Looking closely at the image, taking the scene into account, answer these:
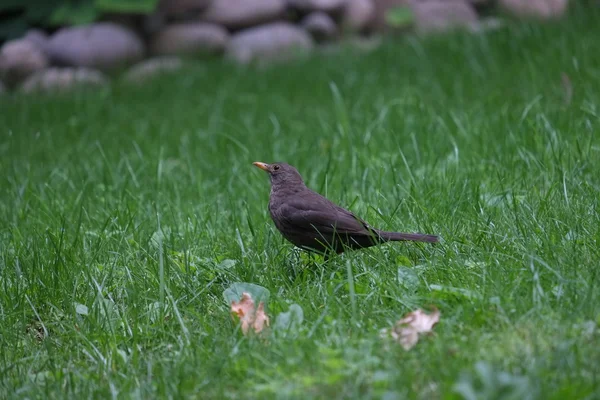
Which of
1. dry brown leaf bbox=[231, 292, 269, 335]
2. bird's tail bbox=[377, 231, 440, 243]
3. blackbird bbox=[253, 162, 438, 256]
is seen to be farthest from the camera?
blackbird bbox=[253, 162, 438, 256]

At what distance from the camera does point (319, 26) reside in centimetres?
877

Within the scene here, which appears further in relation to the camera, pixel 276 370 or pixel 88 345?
pixel 88 345

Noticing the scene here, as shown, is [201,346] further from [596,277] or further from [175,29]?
[175,29]

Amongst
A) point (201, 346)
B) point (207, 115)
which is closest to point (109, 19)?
point (207, 115)

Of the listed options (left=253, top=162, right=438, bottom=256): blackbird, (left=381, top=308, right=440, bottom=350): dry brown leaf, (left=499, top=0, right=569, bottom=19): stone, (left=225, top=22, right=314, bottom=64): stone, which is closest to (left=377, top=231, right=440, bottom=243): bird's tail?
(left=253, top=162, right=438, bottom=256): blackbird

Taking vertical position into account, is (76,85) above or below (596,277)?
below

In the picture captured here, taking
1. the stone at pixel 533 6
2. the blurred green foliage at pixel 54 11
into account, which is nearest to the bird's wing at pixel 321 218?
the blurred green foliage at pixel 54 11

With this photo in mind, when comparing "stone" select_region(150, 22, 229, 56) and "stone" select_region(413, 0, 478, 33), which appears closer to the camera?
"stone" select_region(150, 22, 229, 56)

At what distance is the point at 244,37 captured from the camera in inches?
336

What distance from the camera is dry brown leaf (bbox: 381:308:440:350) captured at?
2.29 m

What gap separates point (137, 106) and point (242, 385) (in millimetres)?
5106

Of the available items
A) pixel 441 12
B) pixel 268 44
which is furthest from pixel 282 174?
pixel 441 12

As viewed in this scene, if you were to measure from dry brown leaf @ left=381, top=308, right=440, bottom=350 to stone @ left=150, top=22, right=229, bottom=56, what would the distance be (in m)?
6.44

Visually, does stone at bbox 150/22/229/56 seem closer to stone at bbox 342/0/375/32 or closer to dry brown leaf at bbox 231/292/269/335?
stone at bbox 342/0/375/32
